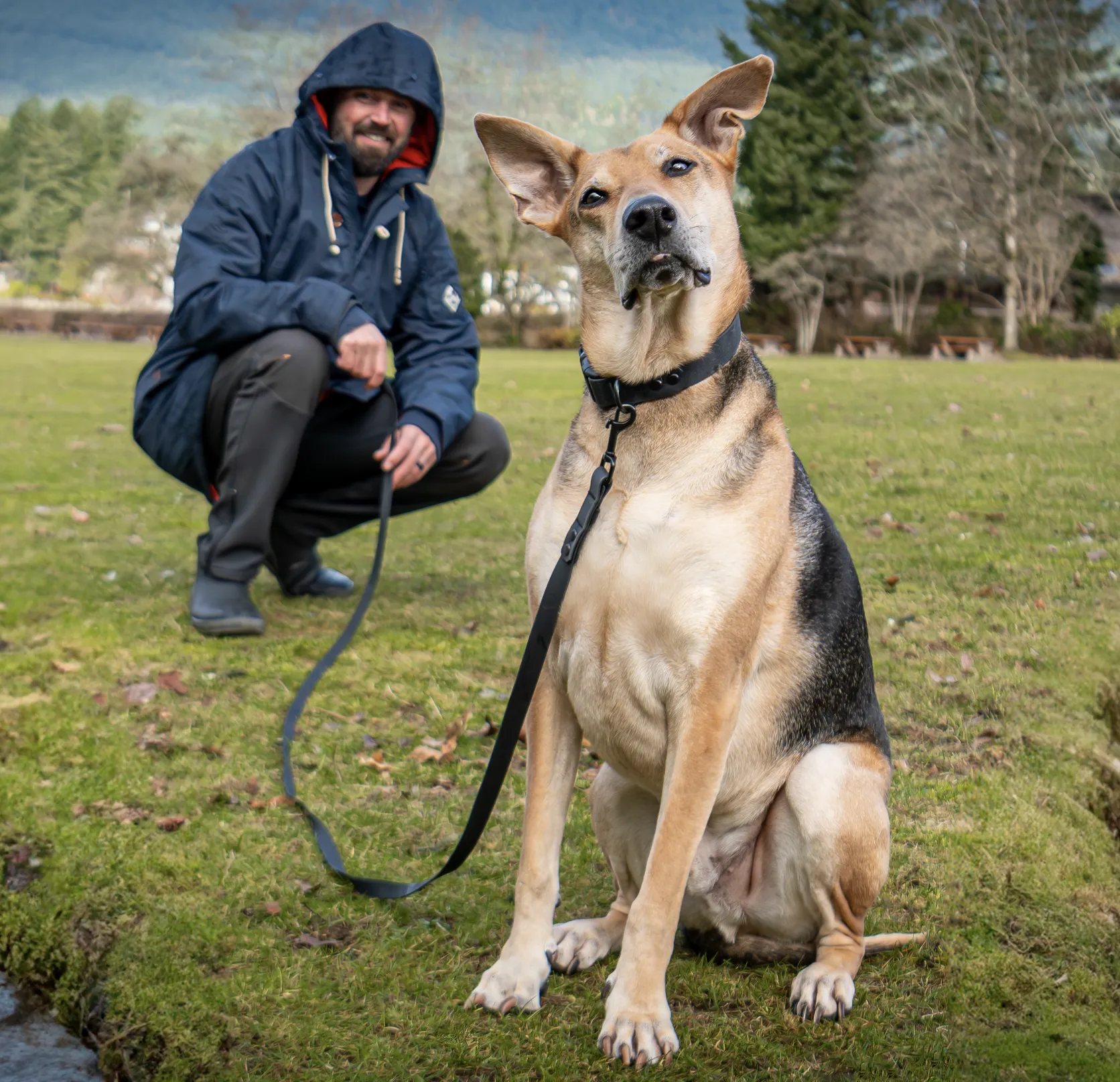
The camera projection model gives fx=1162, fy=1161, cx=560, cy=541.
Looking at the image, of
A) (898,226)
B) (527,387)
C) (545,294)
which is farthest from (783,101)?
(527,387)

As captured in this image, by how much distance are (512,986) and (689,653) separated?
937 millimetres

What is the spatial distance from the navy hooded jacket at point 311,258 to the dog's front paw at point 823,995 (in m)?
3.77

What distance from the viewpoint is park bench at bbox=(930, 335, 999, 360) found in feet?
128

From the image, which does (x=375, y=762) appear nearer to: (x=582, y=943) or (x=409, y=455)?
(x=582, y=943)

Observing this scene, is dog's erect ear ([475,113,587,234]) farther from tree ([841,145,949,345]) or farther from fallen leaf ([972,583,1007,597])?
tree ([841,145,949,345])

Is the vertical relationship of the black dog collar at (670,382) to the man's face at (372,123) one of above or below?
below

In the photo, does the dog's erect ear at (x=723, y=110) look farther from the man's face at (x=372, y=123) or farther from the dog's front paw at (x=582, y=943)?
the man's face at (x=372, y=123)

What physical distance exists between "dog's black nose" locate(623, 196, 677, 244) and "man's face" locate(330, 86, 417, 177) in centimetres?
328

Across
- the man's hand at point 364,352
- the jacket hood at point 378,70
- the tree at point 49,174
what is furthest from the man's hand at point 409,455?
the tree at point 49,174

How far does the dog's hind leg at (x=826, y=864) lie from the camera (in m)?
2.83

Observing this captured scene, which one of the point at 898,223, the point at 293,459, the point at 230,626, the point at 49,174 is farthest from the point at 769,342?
the point at 49,174

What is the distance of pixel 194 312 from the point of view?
18.3 ft

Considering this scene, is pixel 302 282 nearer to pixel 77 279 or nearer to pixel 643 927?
pixel 643 927

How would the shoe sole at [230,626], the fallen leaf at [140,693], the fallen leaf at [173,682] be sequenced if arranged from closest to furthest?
the fallen leaf at [140,693] < the fallen leaf at [173,682] < the shoe sole at [230,626]
